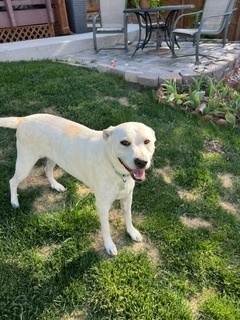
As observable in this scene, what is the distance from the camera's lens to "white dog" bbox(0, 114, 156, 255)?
1.85 meters

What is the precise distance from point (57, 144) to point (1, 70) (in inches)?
155

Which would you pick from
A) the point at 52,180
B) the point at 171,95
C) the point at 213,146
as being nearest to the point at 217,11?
the point at 171,95

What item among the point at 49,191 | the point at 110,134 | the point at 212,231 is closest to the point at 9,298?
the point at 49,191

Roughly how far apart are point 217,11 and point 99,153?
6.41 meters

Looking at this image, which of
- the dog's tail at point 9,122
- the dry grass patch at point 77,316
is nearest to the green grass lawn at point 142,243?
the dry grass patch at point 77,316

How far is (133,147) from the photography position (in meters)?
1.82

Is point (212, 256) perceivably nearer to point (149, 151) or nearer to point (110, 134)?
point (149, 151)

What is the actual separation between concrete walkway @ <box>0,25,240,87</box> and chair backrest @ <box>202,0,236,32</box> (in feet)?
1.85

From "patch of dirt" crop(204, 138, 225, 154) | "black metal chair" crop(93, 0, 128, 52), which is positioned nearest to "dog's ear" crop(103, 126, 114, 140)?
"patch of dirt" crop(204, 138, 225, 154)

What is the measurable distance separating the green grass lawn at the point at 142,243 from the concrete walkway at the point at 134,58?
1.64 meters

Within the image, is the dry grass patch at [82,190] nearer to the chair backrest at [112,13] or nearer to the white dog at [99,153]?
the white dog at [99,153]

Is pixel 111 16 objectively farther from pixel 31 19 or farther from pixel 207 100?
pixel 207 100

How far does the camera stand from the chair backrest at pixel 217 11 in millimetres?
6547

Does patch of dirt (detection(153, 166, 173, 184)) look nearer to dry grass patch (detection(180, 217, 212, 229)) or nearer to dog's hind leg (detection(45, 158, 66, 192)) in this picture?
dry grass patch (detection(180, 217, 212, 229))
